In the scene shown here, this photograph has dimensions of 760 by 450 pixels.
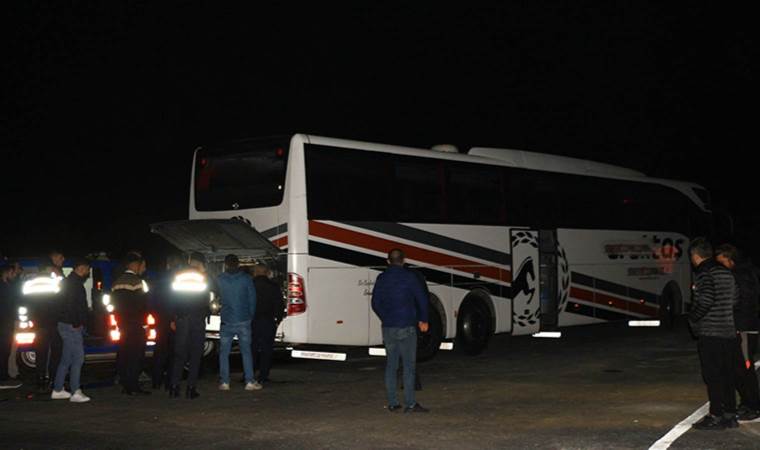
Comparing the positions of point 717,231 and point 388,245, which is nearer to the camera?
point 388,245

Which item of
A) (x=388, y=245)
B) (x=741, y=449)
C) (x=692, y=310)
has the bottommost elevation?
(x=741, y=449)

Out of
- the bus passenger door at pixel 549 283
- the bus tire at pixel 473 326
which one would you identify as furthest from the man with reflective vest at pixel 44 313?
the bus passenger door at pixel 549 283

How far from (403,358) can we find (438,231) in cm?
613

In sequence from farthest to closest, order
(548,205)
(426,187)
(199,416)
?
(548,205)
(426,187)
(199,416)

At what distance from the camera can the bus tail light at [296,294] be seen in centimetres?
1443

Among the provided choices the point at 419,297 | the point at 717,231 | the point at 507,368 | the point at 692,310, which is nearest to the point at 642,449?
the point at 692,310

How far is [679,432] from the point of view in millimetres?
9164

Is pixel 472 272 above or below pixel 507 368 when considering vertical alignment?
above

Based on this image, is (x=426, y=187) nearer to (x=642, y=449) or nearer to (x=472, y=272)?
(x=472, y=272)

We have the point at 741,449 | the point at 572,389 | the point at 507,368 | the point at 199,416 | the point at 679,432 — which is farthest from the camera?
the point at 507,368

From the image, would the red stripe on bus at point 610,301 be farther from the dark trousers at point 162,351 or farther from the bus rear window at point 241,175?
the dark trousers at point 162,351

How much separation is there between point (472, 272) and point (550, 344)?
3390mm

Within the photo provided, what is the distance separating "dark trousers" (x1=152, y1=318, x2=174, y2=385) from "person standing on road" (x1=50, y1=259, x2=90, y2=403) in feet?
3.97

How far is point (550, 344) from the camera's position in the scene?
1983 cm
